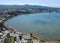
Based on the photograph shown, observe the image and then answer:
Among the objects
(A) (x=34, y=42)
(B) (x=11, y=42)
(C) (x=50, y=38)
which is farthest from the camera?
(C) (x=50, y=38)

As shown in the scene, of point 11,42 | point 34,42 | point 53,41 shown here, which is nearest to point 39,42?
point 34,42

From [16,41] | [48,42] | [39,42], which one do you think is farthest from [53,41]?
[16,41]

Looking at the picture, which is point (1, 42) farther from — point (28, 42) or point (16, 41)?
point (28, 42)

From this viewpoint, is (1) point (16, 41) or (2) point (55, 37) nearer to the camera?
(1) point (16, 41)

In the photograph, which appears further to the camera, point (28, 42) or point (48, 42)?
point (48, 42)

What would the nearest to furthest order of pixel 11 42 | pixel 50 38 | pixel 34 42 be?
pixel 11 42 < pixel 34 42 < pixel 50 38

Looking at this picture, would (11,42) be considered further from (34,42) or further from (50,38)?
(50,38)

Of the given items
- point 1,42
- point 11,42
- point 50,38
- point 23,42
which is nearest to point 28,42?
point 23,42
